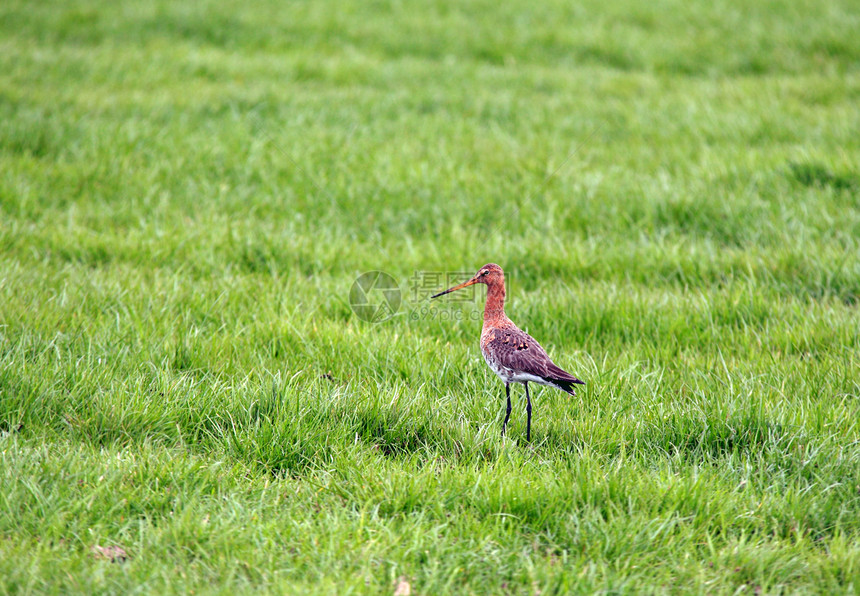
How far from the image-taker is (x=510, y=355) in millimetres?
3982

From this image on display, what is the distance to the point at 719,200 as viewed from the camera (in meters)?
7.02

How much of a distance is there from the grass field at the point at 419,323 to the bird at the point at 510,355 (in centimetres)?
30

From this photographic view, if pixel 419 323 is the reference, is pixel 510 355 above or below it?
above

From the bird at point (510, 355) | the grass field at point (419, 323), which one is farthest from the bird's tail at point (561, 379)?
the grass field at point (419, 323)

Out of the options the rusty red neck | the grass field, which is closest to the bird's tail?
the grass field

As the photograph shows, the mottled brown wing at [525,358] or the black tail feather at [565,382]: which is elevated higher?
the mottled brown wing at [525,358]

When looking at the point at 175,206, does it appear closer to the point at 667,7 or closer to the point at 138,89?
the point at 138,89

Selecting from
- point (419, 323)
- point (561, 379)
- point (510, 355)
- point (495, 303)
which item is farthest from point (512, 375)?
point (419, 323)

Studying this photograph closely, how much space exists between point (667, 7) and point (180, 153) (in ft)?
33.8

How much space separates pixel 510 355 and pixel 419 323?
5.02 feet

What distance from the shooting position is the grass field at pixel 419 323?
10.7 feet

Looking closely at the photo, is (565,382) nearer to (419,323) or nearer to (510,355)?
(510,355)

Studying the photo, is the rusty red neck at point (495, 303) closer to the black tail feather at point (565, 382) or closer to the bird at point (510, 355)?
the bird at point (510, 355)

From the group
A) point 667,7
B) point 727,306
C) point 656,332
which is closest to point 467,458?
point 656,332
